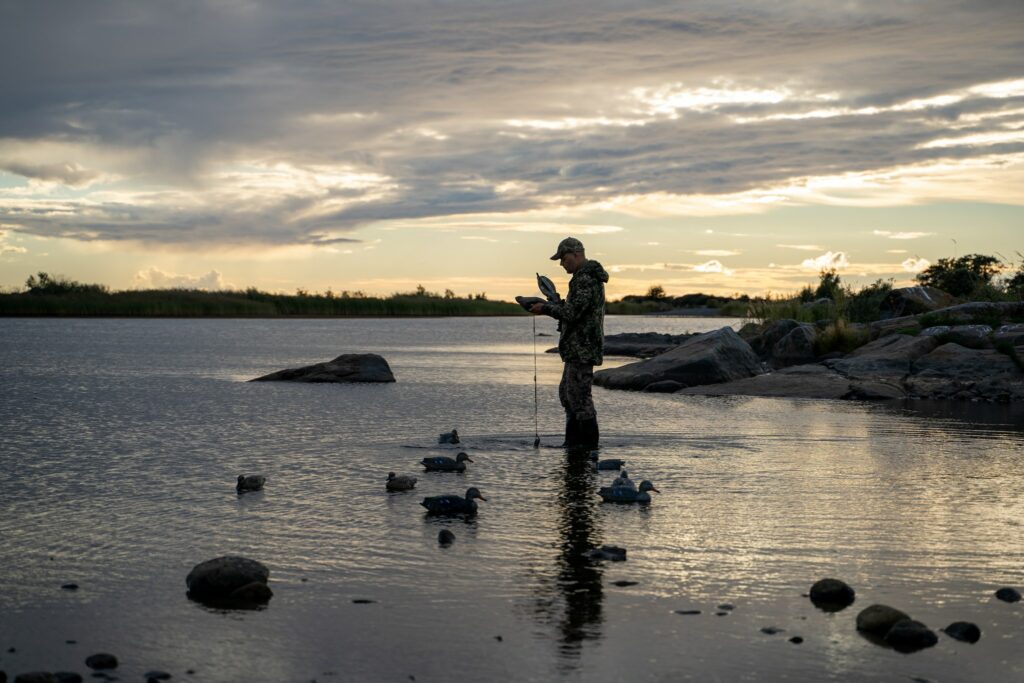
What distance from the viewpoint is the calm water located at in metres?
5.07

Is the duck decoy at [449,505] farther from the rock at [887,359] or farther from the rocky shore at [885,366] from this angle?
the rock at [887,359]

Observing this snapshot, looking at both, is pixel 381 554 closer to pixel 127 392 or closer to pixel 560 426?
pixel 560 426

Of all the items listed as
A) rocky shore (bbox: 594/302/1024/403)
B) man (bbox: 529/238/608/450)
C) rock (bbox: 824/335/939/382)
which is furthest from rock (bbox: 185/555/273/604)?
rock (bbox: 824/335/939/382)

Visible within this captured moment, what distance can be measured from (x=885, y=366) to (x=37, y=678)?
20.5 m

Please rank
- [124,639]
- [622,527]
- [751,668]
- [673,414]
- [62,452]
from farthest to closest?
[673,414], [62,452], [622,527], [124,639], [751,668]

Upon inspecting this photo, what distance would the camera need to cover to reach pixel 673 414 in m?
17.2

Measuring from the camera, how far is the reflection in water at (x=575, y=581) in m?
5.34

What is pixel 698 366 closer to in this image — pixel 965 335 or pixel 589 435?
pixel 965 335

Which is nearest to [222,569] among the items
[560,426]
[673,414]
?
[560,426]

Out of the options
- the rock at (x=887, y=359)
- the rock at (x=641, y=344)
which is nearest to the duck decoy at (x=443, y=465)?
the rock at (x=887, y=359)

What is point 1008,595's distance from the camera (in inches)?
238

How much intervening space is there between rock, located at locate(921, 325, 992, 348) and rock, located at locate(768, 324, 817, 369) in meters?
3.95

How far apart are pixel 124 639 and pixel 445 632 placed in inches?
60.7

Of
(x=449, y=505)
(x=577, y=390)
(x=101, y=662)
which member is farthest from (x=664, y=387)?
(x=101, y=662)
